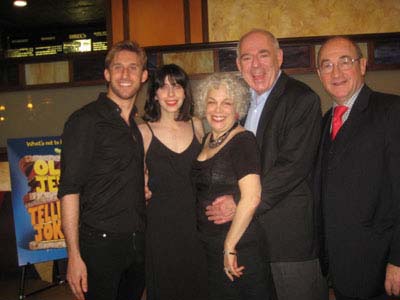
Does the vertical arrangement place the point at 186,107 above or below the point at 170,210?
above

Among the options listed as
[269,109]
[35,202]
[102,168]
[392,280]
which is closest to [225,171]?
[269,109]

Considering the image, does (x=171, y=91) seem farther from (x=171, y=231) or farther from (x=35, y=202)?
(x=35, y=202)

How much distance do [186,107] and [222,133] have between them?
470mm

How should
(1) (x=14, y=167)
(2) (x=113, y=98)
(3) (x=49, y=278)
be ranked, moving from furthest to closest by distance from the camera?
(3) (x=49, y=278) → (1) (x=14, y=167) → (2) (x=113, y=98)

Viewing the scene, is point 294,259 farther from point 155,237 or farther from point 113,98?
point 113,98

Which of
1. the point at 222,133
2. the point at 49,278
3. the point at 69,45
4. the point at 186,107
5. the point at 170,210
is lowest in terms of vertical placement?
the point at 49,278

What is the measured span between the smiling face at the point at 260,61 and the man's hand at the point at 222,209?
2.04 ft

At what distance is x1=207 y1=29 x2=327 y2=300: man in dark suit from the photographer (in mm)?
1753

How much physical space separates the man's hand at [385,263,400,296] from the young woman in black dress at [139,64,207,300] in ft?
2.97

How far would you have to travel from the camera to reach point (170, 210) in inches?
81.4

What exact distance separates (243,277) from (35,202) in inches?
101

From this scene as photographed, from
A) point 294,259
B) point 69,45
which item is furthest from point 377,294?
point 69,45

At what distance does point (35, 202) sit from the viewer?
142 inches

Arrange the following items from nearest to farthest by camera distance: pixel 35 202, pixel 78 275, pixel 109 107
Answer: pixel 78 275 < pixel 109 107 < pixel 35 202
